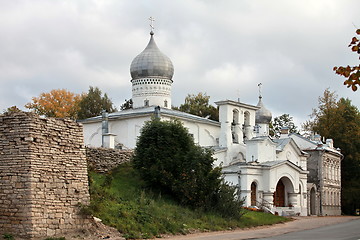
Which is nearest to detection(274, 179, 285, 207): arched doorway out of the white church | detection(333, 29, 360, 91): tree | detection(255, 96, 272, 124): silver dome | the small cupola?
the white church

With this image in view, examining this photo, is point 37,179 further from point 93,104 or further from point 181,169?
point 93,104

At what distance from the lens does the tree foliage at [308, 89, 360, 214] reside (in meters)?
48.2

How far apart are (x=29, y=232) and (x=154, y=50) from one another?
88.0 feet

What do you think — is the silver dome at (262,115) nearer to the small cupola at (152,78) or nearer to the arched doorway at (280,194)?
the small cupola at (152,78)

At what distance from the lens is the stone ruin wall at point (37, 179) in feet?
54.9

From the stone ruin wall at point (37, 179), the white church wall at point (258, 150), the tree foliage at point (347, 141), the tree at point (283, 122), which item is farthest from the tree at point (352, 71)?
the tree at point (283, 122)

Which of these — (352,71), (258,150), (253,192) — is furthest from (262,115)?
(352,71)

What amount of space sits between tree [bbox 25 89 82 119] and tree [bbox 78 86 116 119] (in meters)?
0.64

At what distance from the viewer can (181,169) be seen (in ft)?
84.9

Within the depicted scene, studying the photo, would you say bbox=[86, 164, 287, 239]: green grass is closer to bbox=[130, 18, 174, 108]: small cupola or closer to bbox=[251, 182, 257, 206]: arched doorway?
bbox=[251, 182, 257, 206]: arched doorway

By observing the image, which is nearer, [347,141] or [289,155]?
[289,155]

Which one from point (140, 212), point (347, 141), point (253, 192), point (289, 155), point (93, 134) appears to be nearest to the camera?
point (140, 212)

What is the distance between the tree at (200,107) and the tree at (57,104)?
9.83m

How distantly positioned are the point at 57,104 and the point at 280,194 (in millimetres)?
22667
